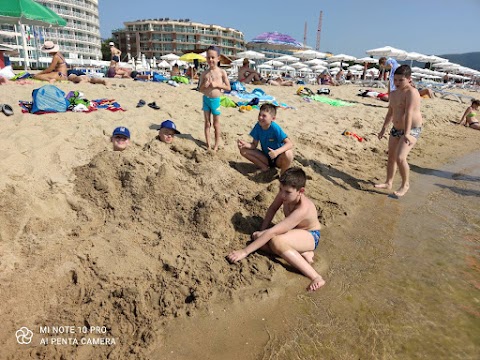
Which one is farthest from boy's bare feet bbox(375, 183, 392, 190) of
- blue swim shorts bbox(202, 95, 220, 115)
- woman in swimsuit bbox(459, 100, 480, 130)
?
woman in swimsuit bbox(459, 100, 480, 130)

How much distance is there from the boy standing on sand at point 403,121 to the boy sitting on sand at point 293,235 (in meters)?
2.12

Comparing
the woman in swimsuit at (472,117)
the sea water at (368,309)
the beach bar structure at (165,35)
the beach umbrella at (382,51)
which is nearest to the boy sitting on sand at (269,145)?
the sea water at (368,309)

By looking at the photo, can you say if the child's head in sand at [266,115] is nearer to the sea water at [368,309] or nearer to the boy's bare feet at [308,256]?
the sea water at [368,309]

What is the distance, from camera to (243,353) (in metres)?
2.01

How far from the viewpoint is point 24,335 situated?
2.04 m

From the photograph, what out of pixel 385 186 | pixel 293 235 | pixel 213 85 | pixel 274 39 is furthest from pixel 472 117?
pixel 274 39

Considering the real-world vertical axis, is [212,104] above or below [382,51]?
below

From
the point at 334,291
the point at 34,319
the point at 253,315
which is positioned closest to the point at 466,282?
the point at 334,291

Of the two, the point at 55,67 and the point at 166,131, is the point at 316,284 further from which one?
the point at 55,67

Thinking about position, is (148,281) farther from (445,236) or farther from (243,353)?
(445,236)

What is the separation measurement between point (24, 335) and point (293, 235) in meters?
2.10

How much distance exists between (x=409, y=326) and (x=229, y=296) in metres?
1.29

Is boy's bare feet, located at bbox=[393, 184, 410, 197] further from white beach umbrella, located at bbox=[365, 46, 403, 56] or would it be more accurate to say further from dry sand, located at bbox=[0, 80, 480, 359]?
white beach umbrella, located at bbox=[365, 46, 403, 56]

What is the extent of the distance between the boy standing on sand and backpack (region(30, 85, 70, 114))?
493 centimetres
